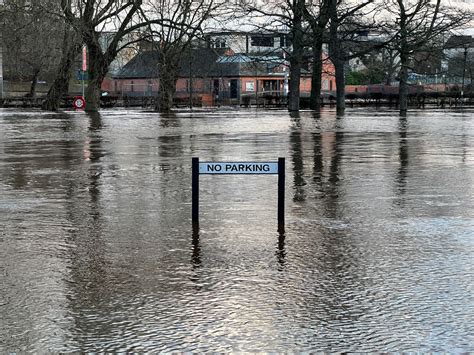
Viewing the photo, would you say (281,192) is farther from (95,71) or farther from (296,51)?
(95,71)

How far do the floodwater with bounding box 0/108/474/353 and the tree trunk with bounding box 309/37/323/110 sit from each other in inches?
1372

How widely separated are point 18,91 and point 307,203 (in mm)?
90871

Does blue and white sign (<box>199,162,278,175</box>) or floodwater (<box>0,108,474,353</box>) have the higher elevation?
blue and white sign (<box>199,162,278,175</box>)

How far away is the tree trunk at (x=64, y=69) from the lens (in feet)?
158

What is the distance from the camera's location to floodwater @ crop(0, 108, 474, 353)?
19.4ft

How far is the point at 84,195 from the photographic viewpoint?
43.5 feet

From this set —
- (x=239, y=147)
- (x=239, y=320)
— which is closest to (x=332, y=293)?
(x=239, y=320)

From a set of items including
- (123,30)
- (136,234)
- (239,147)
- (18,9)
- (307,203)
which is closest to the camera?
(136,234)

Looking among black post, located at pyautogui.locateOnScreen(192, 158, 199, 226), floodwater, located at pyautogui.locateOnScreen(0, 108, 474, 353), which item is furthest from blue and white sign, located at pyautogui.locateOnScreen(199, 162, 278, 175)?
floodwater, located at pyautogui.locateOnScreen(0, 108, 474, 353)

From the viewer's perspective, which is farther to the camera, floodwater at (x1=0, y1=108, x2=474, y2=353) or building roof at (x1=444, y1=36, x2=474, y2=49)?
building roof at (x1=444, y1=36, x2=474, y2=49)

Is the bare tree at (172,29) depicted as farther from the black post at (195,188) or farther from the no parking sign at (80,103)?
the black post at (195,188)

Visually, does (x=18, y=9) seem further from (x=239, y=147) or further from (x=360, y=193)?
(x=360, y=193)

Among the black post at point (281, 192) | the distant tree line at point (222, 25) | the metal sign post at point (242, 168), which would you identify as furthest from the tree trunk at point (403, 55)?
the metal sign post at point (242, 168)

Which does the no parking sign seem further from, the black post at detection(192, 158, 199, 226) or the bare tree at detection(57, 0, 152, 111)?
the black post at detection(192, 158, 199, 226)
